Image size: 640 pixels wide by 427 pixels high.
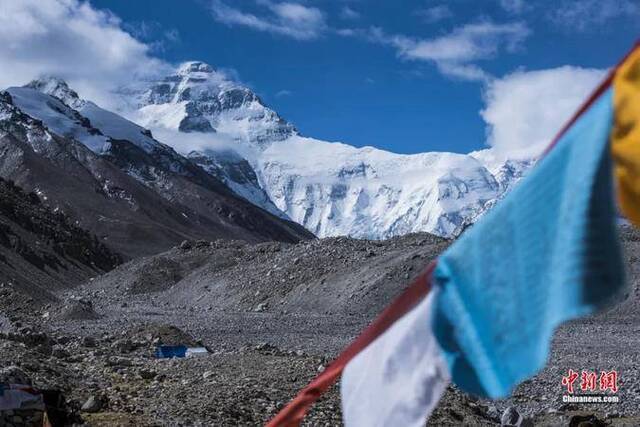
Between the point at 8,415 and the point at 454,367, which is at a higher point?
the point at 454,367

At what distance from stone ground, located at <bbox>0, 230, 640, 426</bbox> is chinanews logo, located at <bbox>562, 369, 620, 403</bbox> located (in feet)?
0.60

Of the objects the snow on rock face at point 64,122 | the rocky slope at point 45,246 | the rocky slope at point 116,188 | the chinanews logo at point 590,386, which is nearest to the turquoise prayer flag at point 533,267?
the chinanews logo at point 590,386

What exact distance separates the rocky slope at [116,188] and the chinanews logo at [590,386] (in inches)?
4051

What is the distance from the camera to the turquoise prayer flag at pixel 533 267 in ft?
10.1

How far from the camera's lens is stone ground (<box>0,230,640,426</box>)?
11.4 meters

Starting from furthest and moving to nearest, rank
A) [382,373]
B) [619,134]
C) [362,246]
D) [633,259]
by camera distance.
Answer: [362,246] < [633,259] < [382,373] < [619,134]

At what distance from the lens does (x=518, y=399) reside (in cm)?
1432

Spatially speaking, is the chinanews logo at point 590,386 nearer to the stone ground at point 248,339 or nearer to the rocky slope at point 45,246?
the stone ground at point 248,339

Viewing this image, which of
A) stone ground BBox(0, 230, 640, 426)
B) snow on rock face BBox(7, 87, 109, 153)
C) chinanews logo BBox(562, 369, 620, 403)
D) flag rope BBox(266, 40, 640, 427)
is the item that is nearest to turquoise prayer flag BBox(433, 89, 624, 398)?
flag rope BBox(266, 40, 640, 427)

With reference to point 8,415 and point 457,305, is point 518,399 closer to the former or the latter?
point 8,415

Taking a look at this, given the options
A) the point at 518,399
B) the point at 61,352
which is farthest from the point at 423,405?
the point at 61,352

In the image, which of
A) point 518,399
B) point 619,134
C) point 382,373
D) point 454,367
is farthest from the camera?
point 518,399

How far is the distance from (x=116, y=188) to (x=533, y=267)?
148m

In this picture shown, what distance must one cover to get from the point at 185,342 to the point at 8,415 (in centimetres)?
1139
